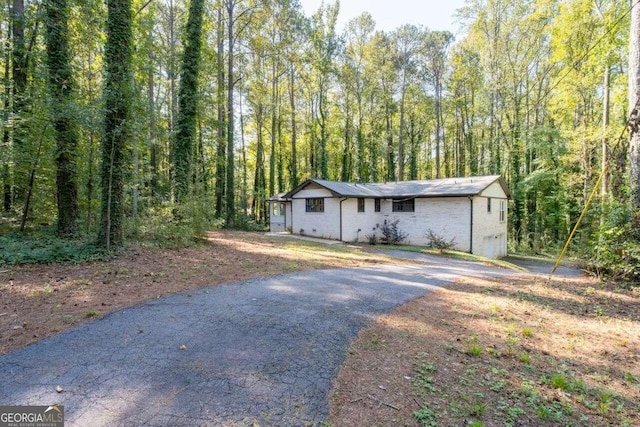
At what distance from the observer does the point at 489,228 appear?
56.7ft

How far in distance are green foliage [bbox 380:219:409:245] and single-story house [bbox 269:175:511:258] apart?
6.7 inches

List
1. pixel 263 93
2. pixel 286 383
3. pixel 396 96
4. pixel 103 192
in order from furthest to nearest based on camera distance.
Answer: pixel 396 96 < pixel 263 93 < pixel 103 192 < pixel 286 383

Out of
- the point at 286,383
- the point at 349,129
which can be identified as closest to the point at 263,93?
the point at 349,129

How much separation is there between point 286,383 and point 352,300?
9.22 feet

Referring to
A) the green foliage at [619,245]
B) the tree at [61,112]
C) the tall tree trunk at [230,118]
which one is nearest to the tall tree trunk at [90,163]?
the tree at [61,112]

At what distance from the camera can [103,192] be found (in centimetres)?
788

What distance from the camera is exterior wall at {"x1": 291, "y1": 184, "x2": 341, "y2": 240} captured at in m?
17.9

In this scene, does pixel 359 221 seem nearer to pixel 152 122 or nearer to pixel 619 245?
pixel 152 122

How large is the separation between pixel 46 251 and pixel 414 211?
50.9 feet

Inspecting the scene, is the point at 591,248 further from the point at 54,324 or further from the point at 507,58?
the point at 507,58

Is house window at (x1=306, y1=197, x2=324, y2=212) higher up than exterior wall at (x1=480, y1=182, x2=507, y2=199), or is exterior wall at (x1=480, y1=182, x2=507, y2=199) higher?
exterior wall at (x1=480, y1=182, x2=507, y2=199)

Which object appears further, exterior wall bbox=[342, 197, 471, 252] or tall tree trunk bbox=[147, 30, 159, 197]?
exterior wall bbox=[342, 197, 471, 252]

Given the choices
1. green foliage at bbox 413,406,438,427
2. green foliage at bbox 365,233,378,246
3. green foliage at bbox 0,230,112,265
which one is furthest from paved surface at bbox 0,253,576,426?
green foliage at bbox 365,233,378,246

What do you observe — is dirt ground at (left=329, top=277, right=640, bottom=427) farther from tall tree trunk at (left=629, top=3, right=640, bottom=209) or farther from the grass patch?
the grass patch
